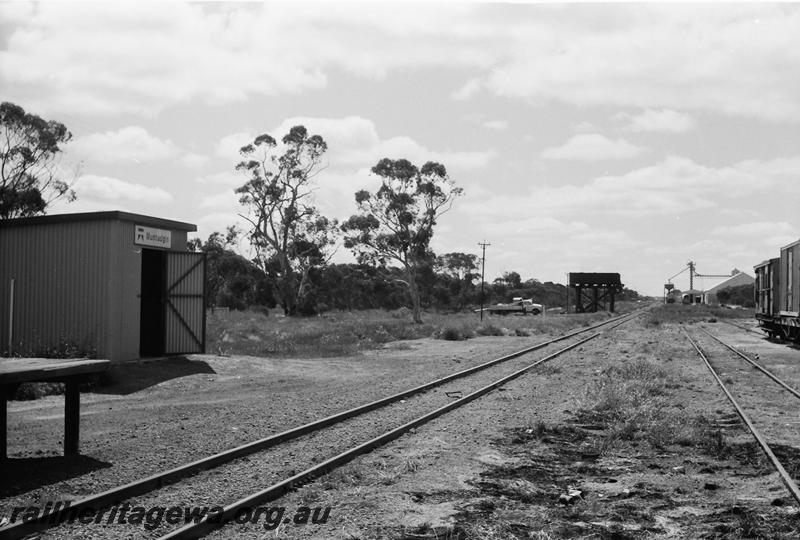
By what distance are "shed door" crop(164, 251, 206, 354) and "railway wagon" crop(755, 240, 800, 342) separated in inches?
784

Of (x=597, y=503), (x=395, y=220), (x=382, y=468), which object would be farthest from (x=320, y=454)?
(x=395, y=220)

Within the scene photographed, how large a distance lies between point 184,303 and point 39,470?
12.8m

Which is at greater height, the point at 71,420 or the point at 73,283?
the point at 73,283

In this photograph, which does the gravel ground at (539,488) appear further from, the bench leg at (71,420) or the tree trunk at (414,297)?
the tree trunk at (414,297)

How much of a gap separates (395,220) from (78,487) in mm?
45804

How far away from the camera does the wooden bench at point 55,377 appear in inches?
308

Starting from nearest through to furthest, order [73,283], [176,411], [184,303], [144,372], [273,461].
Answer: [273,461], [176,411], [144,372], [73,283], [184,303]

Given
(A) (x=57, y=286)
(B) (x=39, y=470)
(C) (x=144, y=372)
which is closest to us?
(B) (x=39, y=470)

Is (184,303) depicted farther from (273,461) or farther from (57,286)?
(273,461)

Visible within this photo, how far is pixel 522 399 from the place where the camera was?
14.2 meters

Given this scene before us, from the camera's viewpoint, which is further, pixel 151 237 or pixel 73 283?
pixel 151 237

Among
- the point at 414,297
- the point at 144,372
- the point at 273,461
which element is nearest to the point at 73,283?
the point at 144,372

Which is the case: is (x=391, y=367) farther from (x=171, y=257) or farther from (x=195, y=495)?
(x=195, y=495)

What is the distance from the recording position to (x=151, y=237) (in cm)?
1900
